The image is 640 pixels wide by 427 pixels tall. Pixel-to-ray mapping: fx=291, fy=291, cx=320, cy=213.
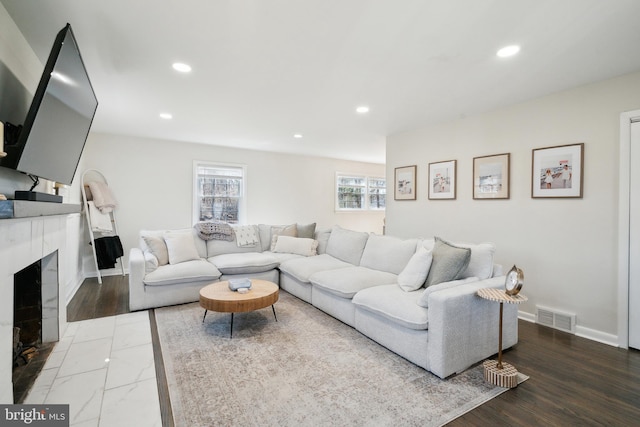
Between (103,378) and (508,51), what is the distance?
389cm

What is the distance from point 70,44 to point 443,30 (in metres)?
2.44

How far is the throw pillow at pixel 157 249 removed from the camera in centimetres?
378

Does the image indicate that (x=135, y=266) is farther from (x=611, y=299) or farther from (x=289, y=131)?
(x=611, y=299)

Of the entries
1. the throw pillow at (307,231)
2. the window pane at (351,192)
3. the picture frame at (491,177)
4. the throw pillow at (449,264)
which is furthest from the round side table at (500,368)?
the window pane at (351,192)

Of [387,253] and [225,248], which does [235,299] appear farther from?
[225,248]

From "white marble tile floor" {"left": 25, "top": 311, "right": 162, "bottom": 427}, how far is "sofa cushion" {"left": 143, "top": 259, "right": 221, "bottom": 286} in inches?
23.7

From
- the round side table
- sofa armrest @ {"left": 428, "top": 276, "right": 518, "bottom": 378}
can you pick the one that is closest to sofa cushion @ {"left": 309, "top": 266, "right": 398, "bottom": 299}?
sofa armrest @ {"left": 428, "top": 276, "right": 518, "bottom": 378}

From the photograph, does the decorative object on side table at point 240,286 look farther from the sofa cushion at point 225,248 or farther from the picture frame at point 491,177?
the picture frame at point 491,177

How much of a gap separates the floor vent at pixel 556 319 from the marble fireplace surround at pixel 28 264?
433 cm

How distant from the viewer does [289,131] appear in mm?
4836

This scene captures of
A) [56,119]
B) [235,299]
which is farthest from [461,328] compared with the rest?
[56,119]

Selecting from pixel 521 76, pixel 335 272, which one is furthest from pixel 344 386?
pixel 521 76

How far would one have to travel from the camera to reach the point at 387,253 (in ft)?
11.3

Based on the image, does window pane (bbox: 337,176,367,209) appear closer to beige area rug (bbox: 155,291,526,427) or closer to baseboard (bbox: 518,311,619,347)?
beige area rug (bbox: 155,291,526,427)
